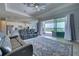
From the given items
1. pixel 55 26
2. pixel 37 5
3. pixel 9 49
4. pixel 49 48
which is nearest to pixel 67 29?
pixel 55 26

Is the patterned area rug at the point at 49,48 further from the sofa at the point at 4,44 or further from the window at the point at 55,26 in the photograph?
the sofa at the point at 4,44

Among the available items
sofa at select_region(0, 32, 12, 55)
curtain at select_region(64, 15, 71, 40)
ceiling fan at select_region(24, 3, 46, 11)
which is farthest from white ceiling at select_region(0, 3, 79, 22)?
sofa at select_region(0, 32, 12, 55)

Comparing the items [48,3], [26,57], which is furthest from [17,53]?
[48,3]

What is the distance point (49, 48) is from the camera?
228 centimetres

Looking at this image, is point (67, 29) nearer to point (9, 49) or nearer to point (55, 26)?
point (55, 26)

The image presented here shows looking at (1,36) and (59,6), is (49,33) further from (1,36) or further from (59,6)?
(1,36)

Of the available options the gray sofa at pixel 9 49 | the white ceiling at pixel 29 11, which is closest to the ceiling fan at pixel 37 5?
the white ceiling at pixel 29 11

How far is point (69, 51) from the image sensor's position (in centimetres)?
223

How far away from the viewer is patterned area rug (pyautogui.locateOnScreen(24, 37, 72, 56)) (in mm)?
2238

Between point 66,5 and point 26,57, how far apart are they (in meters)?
1.09

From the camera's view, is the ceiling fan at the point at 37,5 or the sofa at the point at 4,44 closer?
the sofa at the point at 4,44

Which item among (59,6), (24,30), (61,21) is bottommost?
(24,30)

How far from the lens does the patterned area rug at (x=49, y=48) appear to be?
2.24m

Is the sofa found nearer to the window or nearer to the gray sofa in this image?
the gray sofa
